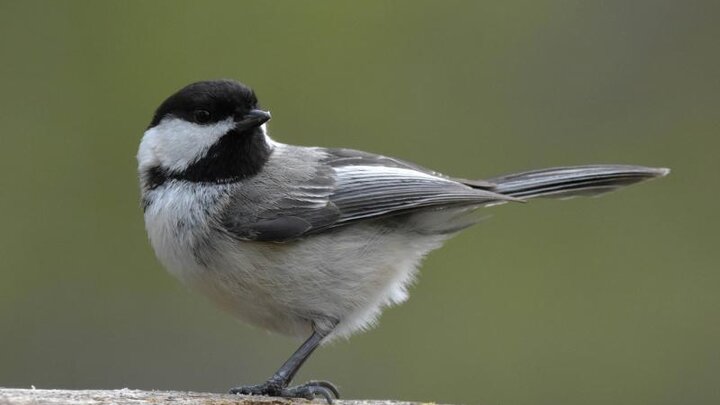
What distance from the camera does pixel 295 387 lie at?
3475 millimetres

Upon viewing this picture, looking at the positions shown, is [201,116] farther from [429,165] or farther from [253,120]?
[429,165]

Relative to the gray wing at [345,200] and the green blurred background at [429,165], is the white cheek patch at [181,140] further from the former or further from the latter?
the green blurred background at [429,165]

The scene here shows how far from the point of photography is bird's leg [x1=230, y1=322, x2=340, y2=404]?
337 cm

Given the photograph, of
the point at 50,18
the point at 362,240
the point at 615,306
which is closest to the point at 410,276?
the point at 362,240

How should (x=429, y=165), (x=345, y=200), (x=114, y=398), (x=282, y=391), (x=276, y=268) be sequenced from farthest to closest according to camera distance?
(x=429, y=165) → (x=345, y=200) → (x=276, y=268) → (x=282, y=391) → (x=114, y=398)

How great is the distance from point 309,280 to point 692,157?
2.87 metres

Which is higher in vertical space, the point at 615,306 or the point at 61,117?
the point at 61,117

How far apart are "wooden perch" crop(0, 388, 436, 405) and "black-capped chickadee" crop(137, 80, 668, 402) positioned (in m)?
0.33

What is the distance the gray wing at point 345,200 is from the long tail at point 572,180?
226mm

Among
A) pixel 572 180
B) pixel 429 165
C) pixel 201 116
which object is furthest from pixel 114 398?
pixel 429 165

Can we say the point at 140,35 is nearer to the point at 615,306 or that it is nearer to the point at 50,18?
the point at 50,18

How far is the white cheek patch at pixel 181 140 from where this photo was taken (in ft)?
11.7

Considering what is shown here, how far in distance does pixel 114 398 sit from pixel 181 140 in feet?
3.14

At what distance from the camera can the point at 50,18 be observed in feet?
18.5
